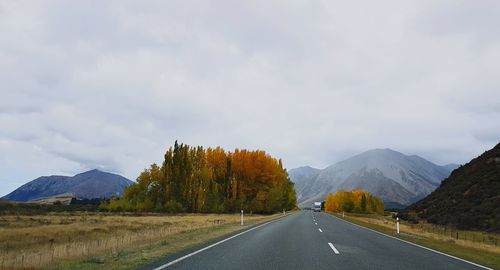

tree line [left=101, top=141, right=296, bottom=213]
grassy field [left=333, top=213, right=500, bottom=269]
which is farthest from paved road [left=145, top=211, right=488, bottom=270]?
tree line [left=101, top=141, right=296, bottom=213]

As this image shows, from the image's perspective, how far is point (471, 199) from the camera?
62.3 metres

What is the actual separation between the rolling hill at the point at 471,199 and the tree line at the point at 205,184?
28911mm

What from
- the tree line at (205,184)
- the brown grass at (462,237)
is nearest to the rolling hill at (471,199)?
the brown grass at (462,237)

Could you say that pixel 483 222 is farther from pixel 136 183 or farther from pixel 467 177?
pixel 136 183

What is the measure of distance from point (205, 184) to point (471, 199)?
44.7 m

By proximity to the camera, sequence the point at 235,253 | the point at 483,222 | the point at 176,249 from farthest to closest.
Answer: the point at 483,222 → the point at 176,249 → the point at 235,253

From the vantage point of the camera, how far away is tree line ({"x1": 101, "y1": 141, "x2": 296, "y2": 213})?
2980 inches

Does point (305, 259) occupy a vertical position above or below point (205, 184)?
below

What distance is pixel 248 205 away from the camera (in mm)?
77812

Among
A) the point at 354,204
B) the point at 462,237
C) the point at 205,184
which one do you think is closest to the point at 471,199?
the point at 462,237

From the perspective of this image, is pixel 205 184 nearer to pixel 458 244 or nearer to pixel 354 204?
pixel 458 244

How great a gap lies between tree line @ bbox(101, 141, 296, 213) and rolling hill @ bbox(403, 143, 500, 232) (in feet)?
94.9

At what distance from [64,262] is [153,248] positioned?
375cm

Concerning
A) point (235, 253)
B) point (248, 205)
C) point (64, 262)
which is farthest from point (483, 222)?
point (64, 262)
